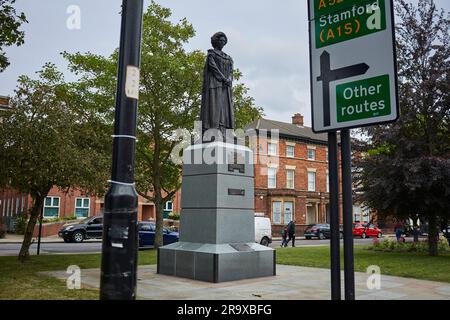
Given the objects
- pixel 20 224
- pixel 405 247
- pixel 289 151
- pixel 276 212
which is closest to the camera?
pixel 405 247

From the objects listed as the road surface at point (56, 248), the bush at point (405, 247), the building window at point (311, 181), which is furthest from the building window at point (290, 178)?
the bush at point (405, 247)

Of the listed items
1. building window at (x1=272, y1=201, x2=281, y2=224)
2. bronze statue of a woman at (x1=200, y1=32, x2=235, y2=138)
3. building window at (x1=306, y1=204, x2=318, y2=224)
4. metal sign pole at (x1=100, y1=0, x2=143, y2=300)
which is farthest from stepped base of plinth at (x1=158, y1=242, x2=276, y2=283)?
building window at (x1=306, y1=204, x2=318, y2=224)

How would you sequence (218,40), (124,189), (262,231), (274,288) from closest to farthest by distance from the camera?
(124,189)
(274,288)
(218,40)
(262,231)

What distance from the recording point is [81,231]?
96.2 feet

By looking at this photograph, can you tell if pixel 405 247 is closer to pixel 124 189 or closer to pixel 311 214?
pixel 124 189

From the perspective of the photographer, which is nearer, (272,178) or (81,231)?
(81,231)

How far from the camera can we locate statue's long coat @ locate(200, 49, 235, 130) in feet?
34.9

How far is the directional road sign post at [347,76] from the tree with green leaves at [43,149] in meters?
10.2

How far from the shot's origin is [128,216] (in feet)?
11.2

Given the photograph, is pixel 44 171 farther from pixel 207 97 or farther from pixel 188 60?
pixel 188 60

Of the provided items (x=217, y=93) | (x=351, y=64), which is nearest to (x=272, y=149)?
(x=217, y=93)

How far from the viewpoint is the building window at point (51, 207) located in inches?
1585

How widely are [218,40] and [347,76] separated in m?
8.67

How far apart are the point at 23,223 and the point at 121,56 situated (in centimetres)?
3731
